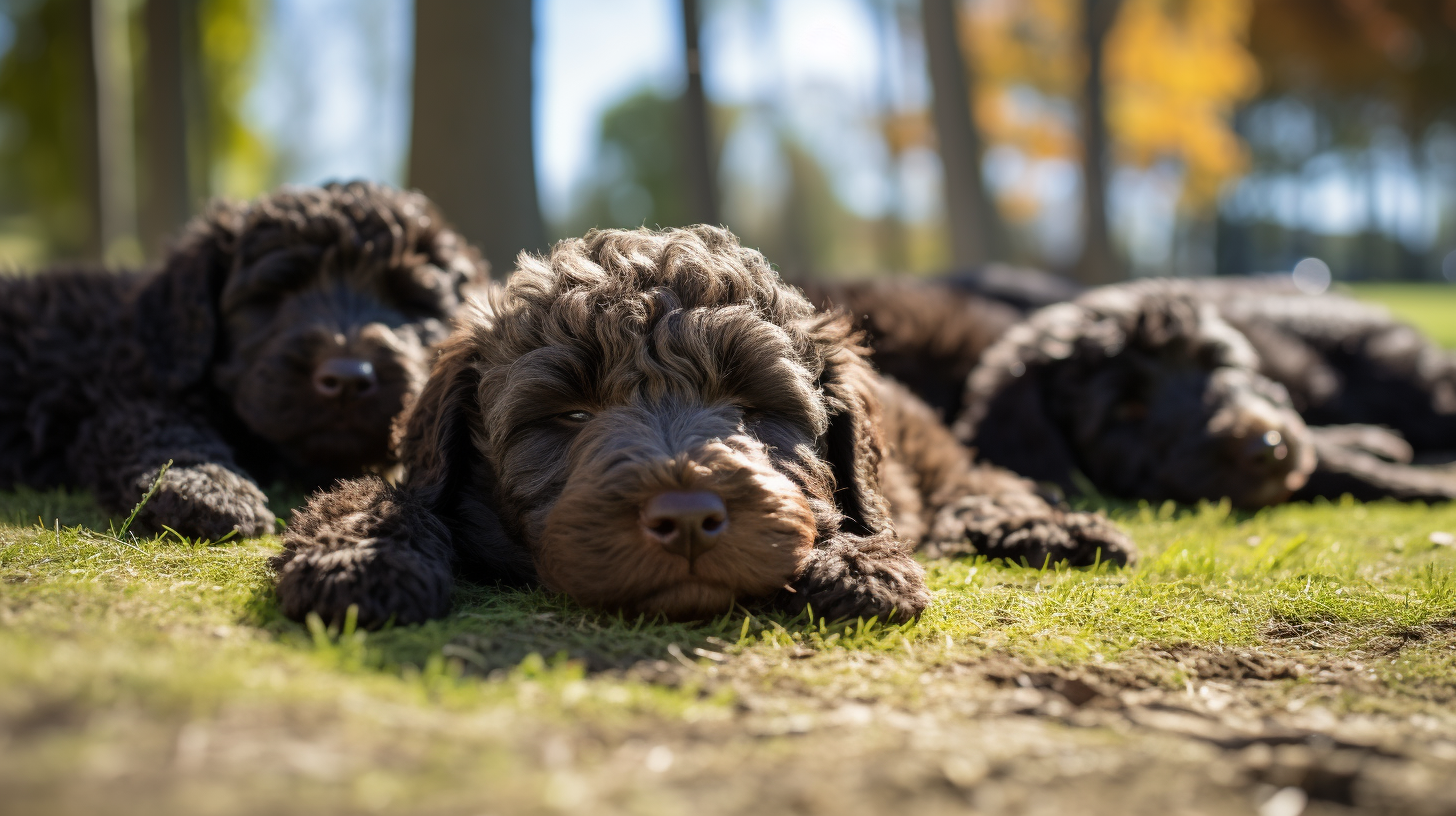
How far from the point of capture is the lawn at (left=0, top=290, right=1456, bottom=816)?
1815 millimetres

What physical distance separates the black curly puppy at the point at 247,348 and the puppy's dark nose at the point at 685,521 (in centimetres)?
210

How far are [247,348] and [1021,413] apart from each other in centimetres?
411

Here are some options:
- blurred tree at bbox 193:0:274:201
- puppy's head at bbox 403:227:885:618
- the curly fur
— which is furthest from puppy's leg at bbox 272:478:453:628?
blurred tree at bbox 193:0:274:201

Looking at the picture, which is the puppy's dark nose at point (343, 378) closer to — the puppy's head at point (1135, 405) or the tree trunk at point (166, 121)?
the puppy's head at point (1135, 405)

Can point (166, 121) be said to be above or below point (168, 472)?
above

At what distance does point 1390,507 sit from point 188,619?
19.9ft

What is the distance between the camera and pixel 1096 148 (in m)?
17.7

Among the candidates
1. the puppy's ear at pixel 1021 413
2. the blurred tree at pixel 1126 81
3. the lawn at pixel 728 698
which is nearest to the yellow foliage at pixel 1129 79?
the blurred tree at pixel 1126 81

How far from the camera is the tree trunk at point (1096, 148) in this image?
17516 mm

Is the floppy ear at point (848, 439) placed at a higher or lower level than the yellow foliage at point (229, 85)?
lower

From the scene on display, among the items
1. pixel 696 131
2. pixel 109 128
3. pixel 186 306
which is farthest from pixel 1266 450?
pixel 109 128

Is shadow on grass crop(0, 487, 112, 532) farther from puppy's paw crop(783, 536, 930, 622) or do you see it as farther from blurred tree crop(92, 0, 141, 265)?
blurred tree crop(92, 0, 141, 265)

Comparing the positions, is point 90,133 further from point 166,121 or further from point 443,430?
point 443,430

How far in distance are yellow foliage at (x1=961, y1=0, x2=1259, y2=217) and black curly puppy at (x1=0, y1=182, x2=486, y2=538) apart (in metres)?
19.1
